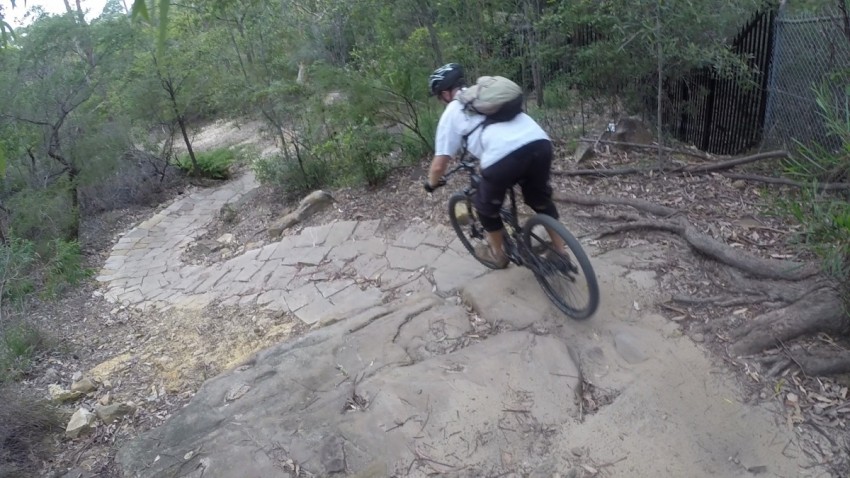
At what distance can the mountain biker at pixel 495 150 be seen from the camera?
3.60 metres

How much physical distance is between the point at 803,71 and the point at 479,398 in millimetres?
5101

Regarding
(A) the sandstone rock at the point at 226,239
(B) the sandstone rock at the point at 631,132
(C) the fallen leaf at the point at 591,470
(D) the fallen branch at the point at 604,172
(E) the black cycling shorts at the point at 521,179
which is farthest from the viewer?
(A) the sandstone rock at the point at 226,239

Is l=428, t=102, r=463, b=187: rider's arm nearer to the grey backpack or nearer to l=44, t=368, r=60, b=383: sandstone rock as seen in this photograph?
the grey backpack

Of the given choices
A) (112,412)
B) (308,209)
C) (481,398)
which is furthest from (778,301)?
(308,209)

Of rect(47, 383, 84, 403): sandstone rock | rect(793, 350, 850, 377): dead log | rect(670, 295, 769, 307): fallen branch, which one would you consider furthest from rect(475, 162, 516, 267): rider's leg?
rect(47, 383, 84, 403): sandstone rock

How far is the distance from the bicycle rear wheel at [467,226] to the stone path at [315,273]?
14 centimetres

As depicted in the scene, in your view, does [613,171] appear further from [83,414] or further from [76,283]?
[76,283]

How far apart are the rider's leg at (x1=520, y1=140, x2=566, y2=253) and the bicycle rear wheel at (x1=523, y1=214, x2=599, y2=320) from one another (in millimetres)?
54

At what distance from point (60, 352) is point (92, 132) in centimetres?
733

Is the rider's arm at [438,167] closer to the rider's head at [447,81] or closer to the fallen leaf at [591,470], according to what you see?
the rider's head at [447,81]

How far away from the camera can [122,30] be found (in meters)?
12.0

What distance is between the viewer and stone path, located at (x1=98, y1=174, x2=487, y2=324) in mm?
5168

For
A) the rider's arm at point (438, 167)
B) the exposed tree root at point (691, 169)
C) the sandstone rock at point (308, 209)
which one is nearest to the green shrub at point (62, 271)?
the sandstone rock at point (308, 209)

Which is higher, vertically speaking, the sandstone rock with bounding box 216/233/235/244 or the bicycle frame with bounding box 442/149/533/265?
the bicycle frame with bounding box 442/149/533/265
